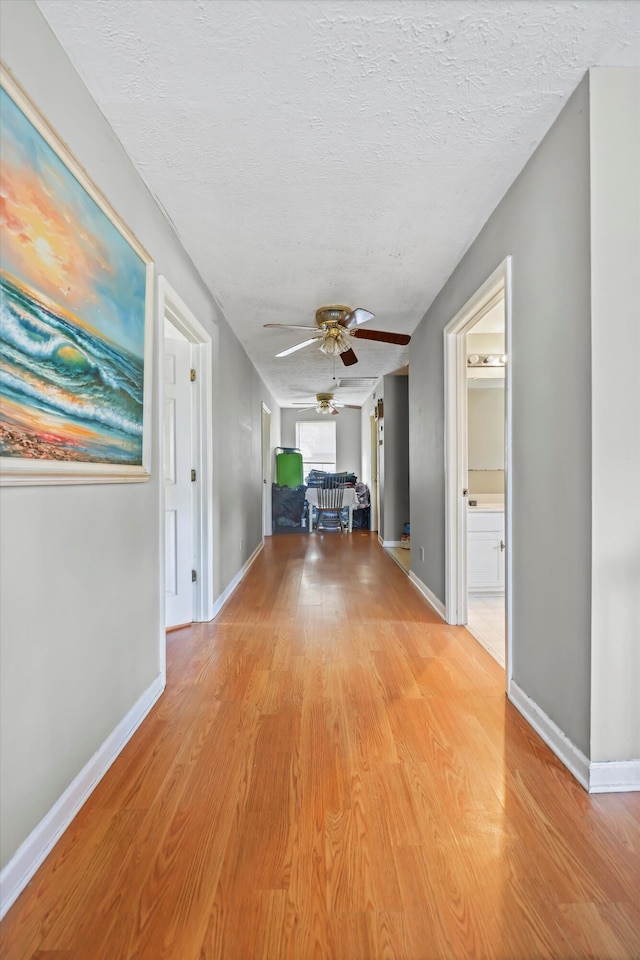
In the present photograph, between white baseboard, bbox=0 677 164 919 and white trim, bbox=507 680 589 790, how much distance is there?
163 centimetres

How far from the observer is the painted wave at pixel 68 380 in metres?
1.12

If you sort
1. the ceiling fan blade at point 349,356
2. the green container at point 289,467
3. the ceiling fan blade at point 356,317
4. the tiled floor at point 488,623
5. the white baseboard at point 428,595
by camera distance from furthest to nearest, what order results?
1. the green container at point 289,467
2. the ceiling fan blade at point 349,356
3. the white baseboard at point 428,595
4. the ceiling fan blade at point 356,317
5. the tiled floor at point 488,623

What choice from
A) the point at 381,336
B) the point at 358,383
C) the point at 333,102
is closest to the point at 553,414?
the point at 333,102

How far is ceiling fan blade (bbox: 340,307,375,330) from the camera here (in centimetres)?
302

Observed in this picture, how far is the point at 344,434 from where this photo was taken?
9812mm

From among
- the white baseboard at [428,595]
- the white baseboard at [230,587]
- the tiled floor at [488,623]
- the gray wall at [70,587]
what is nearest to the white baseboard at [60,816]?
the gray wall at [70,587]

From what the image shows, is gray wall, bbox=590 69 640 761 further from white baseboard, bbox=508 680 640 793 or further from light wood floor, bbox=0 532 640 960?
light wood floor, bbox=0 532 640 960

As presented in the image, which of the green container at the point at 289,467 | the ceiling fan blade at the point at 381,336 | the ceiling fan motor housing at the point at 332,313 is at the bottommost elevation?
the green container at the point at 289,467

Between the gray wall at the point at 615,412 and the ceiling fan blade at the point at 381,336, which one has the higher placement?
the ceiling fan blade at the point at 381,336

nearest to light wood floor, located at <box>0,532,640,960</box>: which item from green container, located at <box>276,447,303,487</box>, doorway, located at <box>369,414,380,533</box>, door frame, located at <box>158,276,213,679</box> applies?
door frame, located at <box>158,276,213,679</box>

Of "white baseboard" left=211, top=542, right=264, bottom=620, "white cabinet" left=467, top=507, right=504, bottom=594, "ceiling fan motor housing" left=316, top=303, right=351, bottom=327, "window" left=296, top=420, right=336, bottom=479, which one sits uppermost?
"ceiling fan motor housing" left=316, top=303, right=351, bottom=327

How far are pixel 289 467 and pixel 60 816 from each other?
751cm

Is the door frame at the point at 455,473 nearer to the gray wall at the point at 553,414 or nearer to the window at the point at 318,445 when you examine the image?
the gray wall at the point at 553,414

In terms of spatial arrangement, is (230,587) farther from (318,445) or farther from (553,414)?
(318,445)
